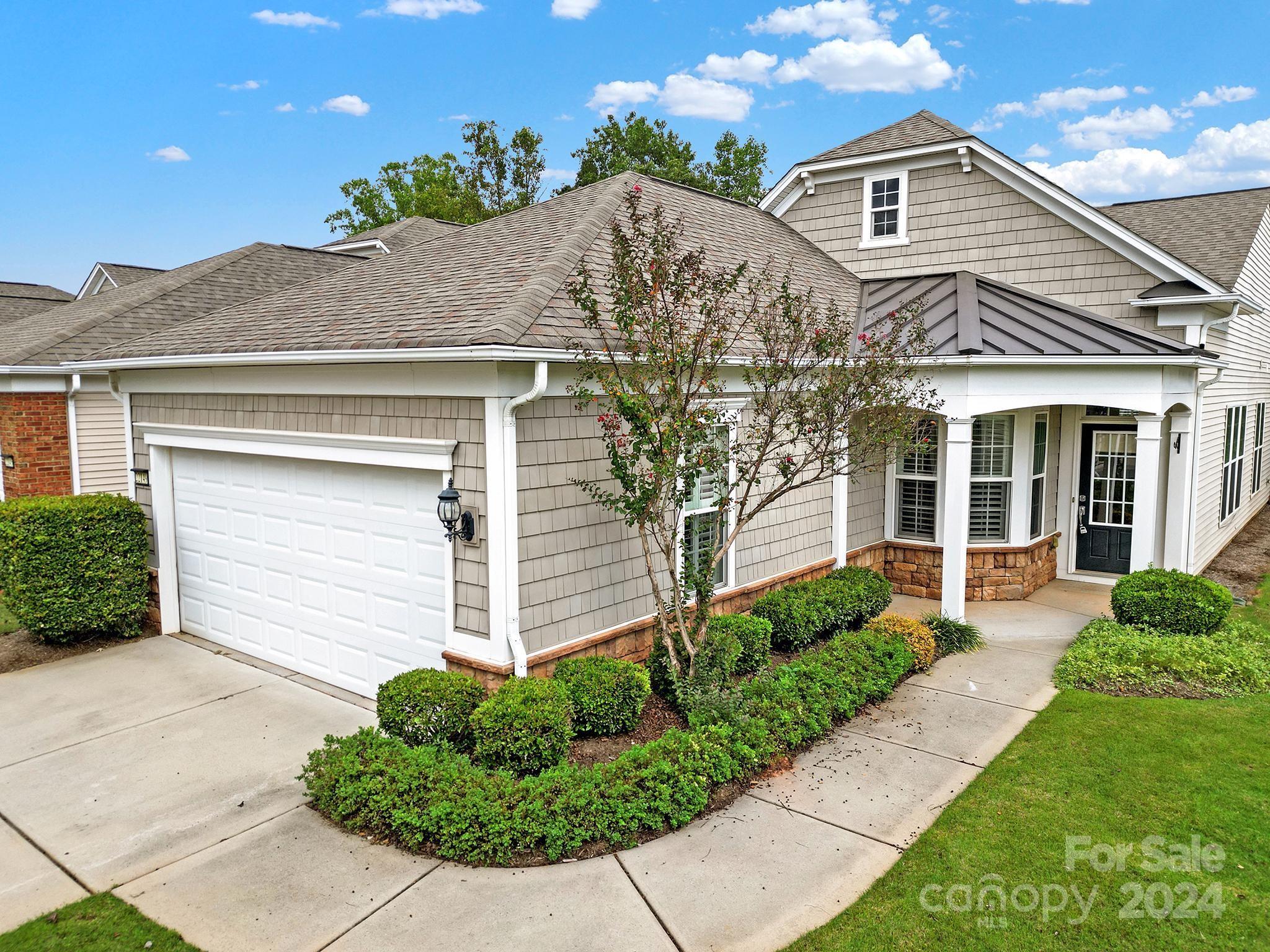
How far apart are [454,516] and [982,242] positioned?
1004cm

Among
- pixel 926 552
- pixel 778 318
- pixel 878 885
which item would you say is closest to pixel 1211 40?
pixel 926 552

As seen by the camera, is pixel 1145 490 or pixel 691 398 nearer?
pixel 691 398

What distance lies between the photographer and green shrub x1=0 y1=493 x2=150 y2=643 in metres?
8.72

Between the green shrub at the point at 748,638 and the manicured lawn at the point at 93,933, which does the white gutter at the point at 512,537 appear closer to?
the green shrub at the point at 748,638

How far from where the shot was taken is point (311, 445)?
772 centimetres

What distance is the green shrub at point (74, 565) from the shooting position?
872 centimetres

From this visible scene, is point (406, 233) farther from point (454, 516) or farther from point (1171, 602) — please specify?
point (1171, 602)

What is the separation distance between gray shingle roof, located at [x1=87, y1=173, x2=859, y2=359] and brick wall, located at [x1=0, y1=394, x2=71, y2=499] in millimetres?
3727

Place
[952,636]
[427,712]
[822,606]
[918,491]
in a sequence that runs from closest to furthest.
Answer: [427,712]
[822,606]
[952,636]
[918,491]

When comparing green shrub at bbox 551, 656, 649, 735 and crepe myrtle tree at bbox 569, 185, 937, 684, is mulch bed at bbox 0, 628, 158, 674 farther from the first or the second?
crepe myrtle tree at bbox 569, 185, 937, 684

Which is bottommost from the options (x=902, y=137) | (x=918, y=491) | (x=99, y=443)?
(x=918, y=491)

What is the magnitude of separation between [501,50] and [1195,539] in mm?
30435

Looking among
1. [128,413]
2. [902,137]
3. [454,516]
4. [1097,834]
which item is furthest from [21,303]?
[1097,834]

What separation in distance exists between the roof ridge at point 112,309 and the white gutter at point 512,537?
10113 millimetres
